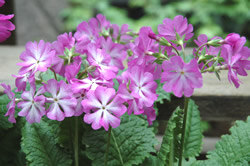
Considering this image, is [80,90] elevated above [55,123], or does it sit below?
above

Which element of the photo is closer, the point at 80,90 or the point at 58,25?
the point at 80,90

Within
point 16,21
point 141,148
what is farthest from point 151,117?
point 16,21

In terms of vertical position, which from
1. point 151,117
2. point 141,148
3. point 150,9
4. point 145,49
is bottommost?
point 141,148

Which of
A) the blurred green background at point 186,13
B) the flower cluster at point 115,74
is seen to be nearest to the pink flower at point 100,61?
the flower cluster at point 115,74

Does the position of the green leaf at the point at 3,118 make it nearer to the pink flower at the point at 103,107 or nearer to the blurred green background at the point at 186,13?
the pink flower at the point at 103,107

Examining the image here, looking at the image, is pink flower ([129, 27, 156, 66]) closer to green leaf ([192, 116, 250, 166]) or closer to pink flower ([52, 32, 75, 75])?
pink flower ([52, 32, 75, 75])

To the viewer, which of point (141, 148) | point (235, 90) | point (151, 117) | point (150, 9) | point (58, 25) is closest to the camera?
point (151, 117)

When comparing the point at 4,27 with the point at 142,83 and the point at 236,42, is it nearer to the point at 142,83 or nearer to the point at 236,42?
the point at 142,83

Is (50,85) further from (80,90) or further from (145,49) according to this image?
(145,49)
